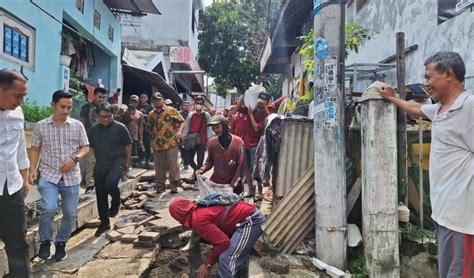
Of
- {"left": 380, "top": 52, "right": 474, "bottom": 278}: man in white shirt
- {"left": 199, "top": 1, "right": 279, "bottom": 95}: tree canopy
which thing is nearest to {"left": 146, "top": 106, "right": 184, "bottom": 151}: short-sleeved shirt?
{"left": 380, "top": 52, "right": 474, "bottom": 278}: man in white shirt

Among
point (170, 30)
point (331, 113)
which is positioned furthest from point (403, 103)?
point (170, 30)

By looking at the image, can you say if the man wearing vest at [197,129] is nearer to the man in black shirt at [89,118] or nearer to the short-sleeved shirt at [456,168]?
the man in black shirt at [89,118]

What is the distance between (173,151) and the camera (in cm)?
727

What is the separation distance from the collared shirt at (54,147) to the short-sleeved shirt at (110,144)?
34.8 inches

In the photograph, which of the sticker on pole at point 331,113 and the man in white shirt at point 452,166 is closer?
the man in white shirt at point 452,166

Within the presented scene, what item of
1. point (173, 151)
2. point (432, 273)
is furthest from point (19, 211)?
point (173, 151)

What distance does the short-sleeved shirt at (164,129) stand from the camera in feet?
23.7

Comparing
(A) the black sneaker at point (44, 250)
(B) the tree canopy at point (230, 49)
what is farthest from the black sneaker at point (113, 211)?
(B) the tree canopy at point (230, 49)

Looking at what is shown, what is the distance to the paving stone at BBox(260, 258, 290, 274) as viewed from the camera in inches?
135

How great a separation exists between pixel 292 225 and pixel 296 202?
235 millimetres

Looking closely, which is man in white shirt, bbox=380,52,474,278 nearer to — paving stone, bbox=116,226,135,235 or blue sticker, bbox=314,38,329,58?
blue sticker, bbox=314,38,329,58

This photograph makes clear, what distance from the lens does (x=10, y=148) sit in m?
3.00

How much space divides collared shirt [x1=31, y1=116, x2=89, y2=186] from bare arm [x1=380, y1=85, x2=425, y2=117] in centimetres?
327

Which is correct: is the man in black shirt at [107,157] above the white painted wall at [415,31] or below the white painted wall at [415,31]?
below
